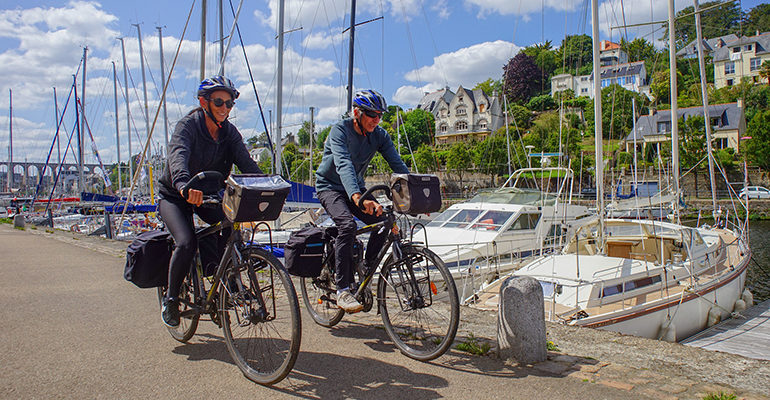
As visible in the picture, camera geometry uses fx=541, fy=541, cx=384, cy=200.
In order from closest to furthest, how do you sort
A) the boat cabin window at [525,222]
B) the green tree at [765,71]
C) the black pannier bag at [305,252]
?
the black pannier bag at [305,252] < the boat cabin window at [525,222] < the green tree at [765,71]

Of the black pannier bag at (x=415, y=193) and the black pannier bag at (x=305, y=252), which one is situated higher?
the black pannier bag at (x=415, y=193)

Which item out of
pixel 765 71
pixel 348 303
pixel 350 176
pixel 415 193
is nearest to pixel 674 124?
pixel 415 193

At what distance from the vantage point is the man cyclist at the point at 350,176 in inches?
167

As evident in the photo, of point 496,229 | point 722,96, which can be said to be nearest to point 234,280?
point 496,229

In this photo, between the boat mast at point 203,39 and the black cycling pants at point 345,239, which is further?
the boat mast at point 203,39

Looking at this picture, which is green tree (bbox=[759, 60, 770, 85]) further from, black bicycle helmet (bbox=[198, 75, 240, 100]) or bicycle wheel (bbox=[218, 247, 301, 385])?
bicycle wheel (bbox=[218, 247, 301, 385])

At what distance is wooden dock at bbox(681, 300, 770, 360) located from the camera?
10180 millimetres

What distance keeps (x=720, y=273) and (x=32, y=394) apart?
42.8 ft

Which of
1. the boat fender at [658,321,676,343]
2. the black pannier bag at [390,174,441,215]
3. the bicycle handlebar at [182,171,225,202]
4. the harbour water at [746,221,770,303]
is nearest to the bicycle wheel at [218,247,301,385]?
the bicycle handlebar at [182,171,225,202]

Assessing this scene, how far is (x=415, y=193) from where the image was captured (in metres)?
4.03

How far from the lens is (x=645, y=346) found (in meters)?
4.46

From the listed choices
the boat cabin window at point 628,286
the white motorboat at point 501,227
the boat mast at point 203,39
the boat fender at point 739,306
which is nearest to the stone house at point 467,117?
the boat mast at point 203,39

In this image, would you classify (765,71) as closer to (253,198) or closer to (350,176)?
(350,176)

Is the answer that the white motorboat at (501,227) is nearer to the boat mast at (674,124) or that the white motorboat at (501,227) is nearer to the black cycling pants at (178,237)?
the boat mast at (674,124)
